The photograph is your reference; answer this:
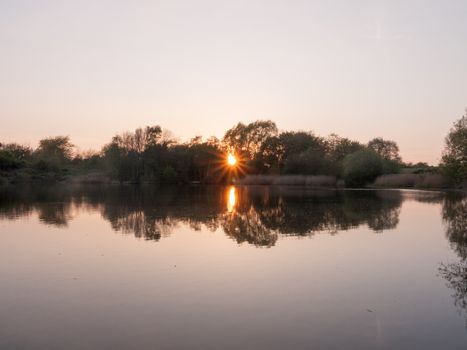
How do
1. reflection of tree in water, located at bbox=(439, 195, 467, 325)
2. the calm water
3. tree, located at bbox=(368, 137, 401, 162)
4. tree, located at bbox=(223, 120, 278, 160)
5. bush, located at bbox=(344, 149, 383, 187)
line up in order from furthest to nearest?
tree, located at bbox=(368, 137, 401, 162) → tree, located at bbox=(223, 120, 278, 160) → bush, located at bbox=(344, 149, 383, 187) → reflection of tree in water, located at bbox=(439, 195, 467, 325) → the calm water

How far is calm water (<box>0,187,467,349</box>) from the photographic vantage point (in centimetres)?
695

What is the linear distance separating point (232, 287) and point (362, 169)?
179ft

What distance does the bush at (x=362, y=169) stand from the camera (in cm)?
6138

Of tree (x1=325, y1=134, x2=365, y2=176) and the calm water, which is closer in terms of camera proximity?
the calm water

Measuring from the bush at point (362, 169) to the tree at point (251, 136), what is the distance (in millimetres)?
27888

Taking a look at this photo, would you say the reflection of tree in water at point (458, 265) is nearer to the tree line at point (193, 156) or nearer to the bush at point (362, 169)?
the bush at point (362, 169)

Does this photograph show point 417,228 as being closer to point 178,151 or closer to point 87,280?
point 87,280

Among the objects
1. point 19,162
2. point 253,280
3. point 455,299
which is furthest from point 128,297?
point 19,162

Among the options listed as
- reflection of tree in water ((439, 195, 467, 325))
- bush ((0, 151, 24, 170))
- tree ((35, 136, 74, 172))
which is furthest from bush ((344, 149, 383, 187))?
tree ((35, 136, 74, 172))

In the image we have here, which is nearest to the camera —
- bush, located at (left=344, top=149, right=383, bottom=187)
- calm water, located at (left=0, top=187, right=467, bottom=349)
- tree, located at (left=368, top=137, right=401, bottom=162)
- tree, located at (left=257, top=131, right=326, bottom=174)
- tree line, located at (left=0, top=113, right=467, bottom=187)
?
calm water, located at (left=0, top=187, right=467, bottom=349)

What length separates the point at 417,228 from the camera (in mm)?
19656

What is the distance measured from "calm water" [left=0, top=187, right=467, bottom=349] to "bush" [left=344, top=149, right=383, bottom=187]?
4276cm

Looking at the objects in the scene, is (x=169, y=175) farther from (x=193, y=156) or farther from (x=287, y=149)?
(x=287, y=149)

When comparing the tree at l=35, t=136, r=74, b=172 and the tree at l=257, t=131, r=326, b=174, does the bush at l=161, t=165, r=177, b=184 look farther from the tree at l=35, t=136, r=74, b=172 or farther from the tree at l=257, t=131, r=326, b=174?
the tree at l=35, t=136, r=74, b=172
